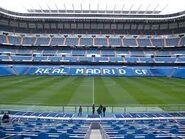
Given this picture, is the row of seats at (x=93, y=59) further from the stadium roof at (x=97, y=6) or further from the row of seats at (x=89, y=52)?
the stadium roof at (x=97, y=6)

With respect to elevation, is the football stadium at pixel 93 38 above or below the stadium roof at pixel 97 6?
below

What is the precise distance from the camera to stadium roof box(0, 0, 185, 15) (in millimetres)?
78438

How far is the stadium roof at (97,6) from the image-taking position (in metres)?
78.4

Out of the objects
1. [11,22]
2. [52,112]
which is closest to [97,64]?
[11,22]

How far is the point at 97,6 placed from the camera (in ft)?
266

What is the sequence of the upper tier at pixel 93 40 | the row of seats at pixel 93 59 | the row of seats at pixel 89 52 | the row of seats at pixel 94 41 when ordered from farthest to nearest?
the row of seats at pixel 94 41
the upper tier at pixel 93 40
the row of seats at pixel 89 52
the row of seats at pixel 93 59

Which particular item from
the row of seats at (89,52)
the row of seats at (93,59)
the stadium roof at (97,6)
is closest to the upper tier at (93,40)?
the row of seats at (89,52)

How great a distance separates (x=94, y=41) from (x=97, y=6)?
10674mm

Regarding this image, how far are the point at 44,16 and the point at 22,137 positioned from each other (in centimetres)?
7611

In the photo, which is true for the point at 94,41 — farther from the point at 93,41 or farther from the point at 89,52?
the point at 89,52

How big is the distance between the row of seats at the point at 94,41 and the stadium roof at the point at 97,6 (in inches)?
309

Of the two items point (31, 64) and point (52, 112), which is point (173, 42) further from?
point (52, 112)

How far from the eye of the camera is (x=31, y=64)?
77438 mm

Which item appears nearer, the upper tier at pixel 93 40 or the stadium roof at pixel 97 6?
the stadium roof at pixel 97 6
